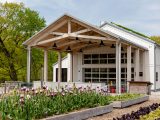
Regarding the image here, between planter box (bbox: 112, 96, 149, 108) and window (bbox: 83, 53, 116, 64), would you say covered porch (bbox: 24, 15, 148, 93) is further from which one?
planter box (bbox: 112, 96, 149, 108)

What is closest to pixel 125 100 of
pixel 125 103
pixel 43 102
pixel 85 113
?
pixel 125 103

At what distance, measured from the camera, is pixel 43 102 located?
10023mm

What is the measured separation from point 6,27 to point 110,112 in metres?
30.3

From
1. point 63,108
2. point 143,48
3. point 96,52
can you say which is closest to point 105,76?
point 96,52

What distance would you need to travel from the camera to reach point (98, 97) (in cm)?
1311

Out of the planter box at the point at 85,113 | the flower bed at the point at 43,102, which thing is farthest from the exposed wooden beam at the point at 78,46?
the planter box at the point at 85,113

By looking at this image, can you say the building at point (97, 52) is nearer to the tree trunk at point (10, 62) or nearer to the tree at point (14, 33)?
the tree trunk at point (10, 62)

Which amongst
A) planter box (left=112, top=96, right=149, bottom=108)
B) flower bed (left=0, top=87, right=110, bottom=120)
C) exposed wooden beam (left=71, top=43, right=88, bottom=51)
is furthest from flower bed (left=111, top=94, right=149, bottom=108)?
exposed wooden beam (left=71, top=43, right=88, bottom=51)

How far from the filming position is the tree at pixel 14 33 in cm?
4097

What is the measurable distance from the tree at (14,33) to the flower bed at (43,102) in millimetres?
29351

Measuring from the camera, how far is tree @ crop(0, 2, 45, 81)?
134ft

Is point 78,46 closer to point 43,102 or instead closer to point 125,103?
point 125,103

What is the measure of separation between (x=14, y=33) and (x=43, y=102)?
31.9m

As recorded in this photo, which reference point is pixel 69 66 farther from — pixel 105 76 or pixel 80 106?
pixel 80 106
